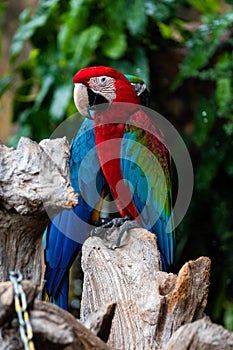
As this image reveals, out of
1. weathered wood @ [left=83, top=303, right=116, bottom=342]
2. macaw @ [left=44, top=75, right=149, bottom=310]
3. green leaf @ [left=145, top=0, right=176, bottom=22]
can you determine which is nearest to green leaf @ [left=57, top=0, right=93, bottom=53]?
green leaf @ [left=145, top=0, right=176, bottom=22]

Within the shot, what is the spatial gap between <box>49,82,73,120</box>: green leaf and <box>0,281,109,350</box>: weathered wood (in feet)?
4.99

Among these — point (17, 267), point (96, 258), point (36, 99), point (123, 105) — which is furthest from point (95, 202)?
point (36, 99)

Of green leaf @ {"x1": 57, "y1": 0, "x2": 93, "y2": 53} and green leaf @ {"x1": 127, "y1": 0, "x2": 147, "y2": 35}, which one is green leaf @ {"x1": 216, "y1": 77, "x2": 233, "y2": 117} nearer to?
green leaf @ {"x1": 127, "y1": 0, "x2": 147, "y2": 35}

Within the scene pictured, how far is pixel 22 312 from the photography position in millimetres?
720

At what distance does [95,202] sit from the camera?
4.83ft

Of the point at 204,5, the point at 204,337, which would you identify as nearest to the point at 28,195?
the point at 204,337

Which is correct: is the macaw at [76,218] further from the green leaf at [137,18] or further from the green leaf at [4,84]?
the green leaf at [4,84]

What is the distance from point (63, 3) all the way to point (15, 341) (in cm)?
183

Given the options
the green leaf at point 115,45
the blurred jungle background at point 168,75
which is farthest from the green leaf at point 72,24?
the green leaf at point 115,45

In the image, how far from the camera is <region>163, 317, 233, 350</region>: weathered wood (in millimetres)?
795

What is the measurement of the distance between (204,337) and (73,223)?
67 centimetres

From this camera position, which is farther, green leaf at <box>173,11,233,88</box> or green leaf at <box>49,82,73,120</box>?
green leaf at <box>49,82,73,120</box>

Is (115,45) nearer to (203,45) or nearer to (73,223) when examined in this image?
(203,45)

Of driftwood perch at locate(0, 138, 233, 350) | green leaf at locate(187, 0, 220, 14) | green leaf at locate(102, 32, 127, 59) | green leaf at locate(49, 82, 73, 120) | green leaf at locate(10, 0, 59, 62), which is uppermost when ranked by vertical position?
driftwood perch at locate(0, 138, 233, 350)
